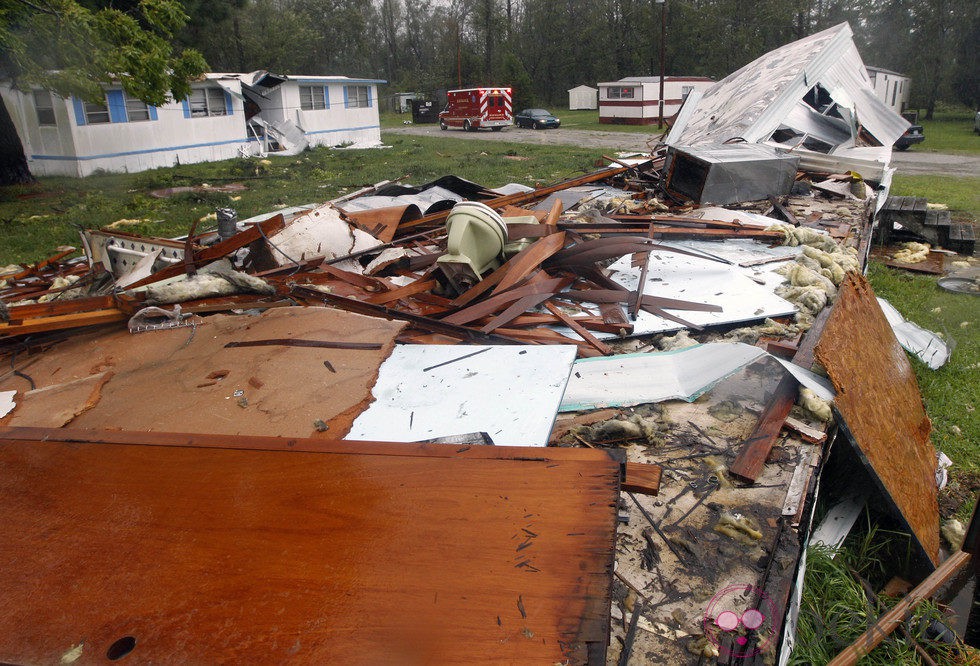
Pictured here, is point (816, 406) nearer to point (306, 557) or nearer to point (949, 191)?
point (306, 557)

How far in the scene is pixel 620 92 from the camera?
32.1 m

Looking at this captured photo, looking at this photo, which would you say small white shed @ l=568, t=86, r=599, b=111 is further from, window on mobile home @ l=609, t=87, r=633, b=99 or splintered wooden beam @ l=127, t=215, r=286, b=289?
splintered wooden beam @ l=127, t=215, r=286, b=289

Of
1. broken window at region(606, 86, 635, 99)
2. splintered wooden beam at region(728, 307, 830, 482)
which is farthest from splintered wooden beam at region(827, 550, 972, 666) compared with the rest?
broken window at region(606, 86, 635, 99)

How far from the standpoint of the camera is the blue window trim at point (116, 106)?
17812mm

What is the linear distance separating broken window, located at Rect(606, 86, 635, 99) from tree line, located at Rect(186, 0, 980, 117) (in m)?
9.87

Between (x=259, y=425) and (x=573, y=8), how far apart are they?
172 feet

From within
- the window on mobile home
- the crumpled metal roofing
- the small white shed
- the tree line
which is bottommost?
the crumpled metal roofing

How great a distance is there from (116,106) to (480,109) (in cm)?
1693

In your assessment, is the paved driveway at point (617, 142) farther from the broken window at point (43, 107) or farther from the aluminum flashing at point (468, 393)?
the broken window at point (43, 107)

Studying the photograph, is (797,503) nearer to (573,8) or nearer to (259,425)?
(259,425)

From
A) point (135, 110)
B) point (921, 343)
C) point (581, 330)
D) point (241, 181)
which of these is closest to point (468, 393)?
point (581, 330)

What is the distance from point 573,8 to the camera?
4831 cm

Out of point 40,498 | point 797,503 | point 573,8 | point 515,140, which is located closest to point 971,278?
point 797,503

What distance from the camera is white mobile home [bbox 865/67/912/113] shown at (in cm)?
2753
